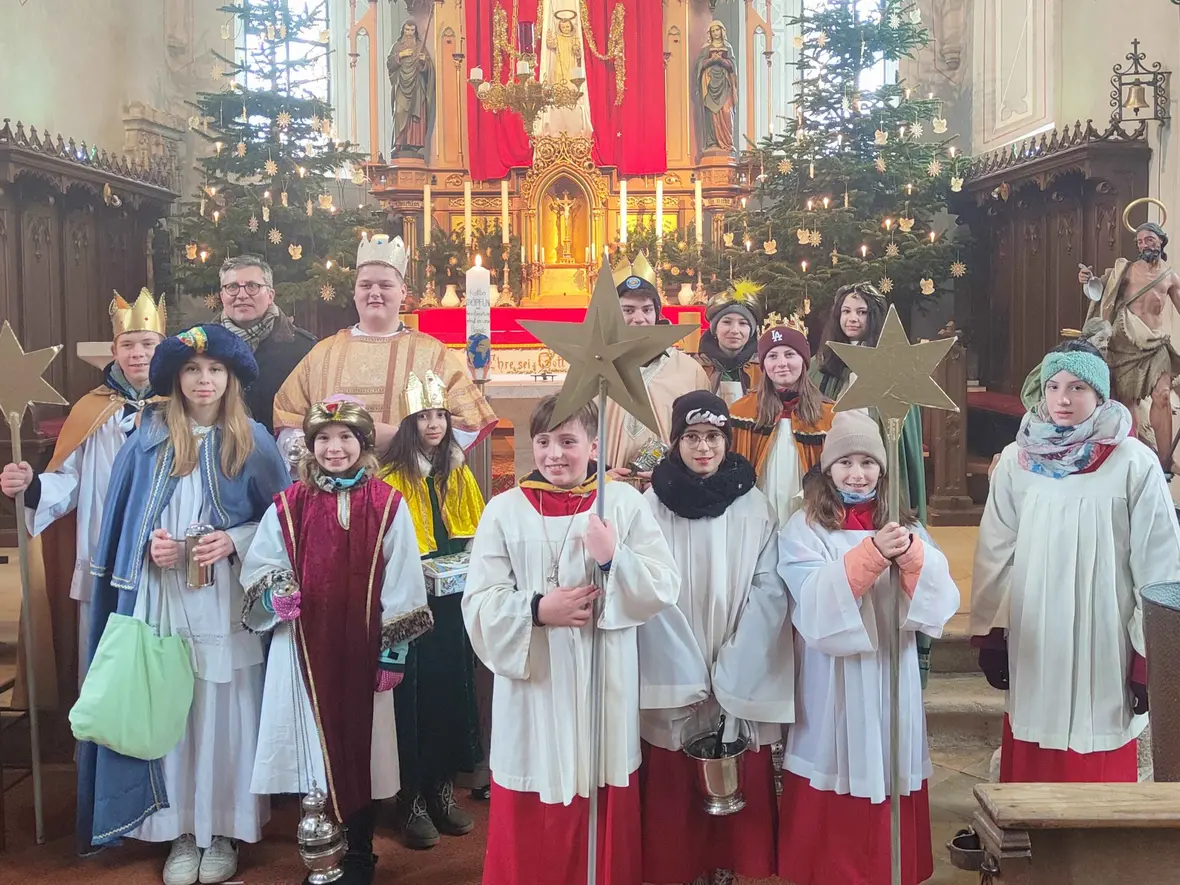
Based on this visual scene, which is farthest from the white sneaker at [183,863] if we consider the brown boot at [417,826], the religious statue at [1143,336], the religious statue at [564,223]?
the religious statue at [564,223]

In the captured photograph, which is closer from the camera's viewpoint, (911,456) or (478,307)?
(911,456)

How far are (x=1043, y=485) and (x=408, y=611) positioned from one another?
1948 millimetres

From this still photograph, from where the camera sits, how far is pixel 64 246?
31.5ft

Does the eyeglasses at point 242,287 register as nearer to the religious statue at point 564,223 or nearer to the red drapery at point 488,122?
the religious statue at point 564,223

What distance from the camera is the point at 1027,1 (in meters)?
10.3

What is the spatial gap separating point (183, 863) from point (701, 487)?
198cm

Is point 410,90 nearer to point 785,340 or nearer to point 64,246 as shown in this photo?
point 64,246

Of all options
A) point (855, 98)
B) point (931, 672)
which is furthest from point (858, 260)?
point (931, 672)

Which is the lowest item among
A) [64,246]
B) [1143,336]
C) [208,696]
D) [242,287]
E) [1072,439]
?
[208,696]

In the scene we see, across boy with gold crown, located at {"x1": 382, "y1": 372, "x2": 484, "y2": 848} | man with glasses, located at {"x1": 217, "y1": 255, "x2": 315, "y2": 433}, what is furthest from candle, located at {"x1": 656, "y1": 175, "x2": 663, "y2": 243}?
boy with gold crown, located at {"x1": 382, "y1": 372, "x2": 484, "y2": 848}

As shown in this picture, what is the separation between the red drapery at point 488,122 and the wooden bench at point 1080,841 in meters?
11.0

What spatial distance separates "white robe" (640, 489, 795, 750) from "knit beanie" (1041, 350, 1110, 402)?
37.0 inches

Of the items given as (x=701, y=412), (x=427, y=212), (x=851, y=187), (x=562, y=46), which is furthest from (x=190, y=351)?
(x=562, y=46)

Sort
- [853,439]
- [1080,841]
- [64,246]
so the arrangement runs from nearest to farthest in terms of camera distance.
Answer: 1. [1080,841]
2. [853,439]
3. [64,246]
